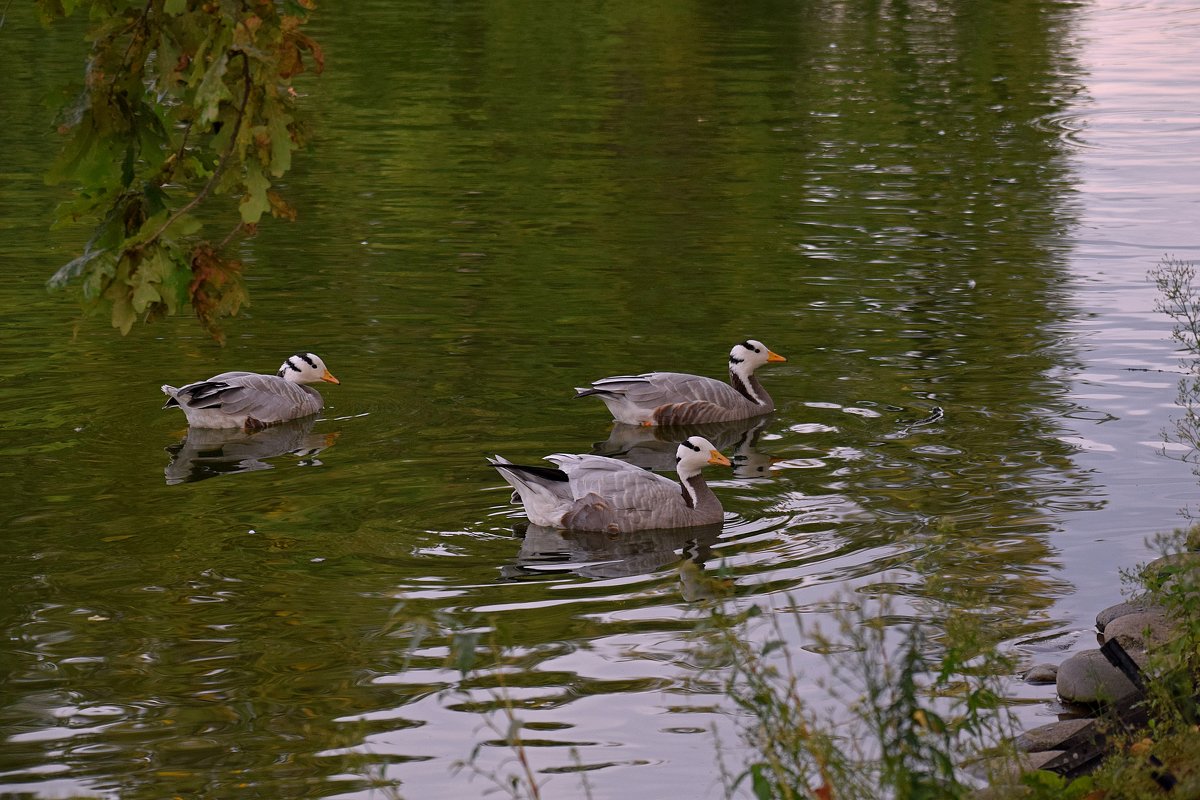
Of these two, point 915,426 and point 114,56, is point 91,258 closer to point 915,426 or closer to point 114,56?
point 114,56

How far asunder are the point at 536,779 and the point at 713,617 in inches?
112

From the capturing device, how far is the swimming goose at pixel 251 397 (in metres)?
16.4

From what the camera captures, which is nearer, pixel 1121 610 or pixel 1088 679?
pixel 1088 679

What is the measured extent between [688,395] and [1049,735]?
7992 mm

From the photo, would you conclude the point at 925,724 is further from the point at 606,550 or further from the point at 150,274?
the point at 606,550

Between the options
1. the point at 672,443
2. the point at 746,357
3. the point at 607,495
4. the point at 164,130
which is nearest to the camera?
the point at 164,130

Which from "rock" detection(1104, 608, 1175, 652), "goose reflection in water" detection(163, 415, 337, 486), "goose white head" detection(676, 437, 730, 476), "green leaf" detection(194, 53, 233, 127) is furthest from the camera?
"goose reflection in water" detection(163, 415, 337, 486)

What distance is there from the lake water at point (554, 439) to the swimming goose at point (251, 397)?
0.29m

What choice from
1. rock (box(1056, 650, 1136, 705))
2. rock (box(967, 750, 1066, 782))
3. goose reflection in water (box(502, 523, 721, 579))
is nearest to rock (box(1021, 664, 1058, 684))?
rock (box(1056, 650, 1136, 705))

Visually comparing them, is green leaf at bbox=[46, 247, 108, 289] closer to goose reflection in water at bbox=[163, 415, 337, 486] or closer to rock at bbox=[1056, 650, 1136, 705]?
rock at bbox=[1056, 650, 1136, 705]

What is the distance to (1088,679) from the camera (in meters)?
10.4

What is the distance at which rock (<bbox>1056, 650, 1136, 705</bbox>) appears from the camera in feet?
33.8

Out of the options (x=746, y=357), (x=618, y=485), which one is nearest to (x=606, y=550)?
(x=618, y=485)

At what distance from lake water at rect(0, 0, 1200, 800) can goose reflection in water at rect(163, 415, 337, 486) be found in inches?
2.5
